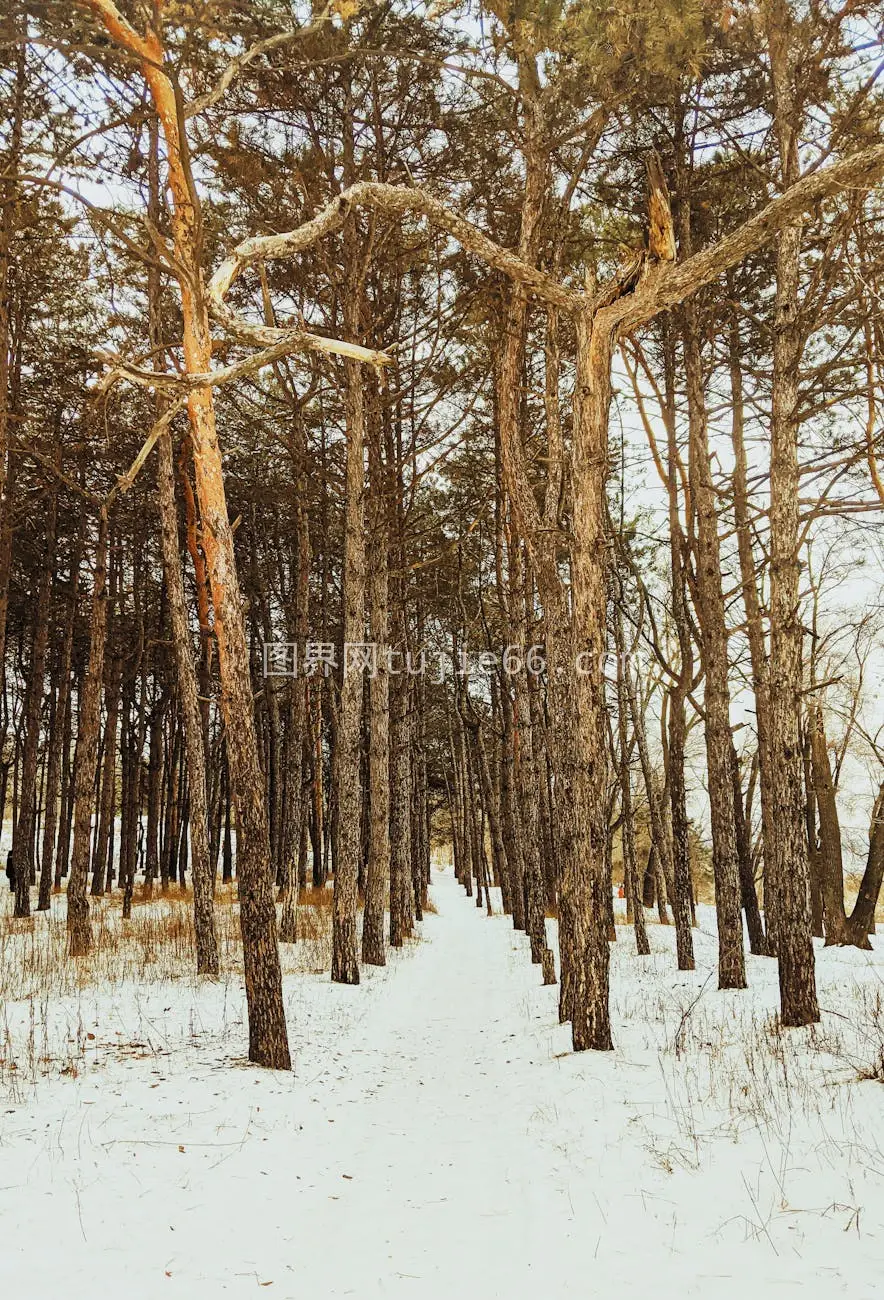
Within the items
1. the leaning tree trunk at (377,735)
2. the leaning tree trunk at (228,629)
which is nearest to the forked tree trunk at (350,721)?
the leaning tree trunk at (377,735)

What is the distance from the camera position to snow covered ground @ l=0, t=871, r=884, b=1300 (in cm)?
324

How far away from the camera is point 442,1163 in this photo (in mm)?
4598

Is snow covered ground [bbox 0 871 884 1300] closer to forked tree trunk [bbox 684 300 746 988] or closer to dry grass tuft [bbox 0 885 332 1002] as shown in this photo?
dry grass tuft [bbox 0 885 332 1002]

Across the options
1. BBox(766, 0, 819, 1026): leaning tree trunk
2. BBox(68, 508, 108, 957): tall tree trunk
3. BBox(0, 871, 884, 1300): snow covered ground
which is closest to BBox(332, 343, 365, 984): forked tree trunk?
BBox(0, 871, 884, 1300): snow covered ground

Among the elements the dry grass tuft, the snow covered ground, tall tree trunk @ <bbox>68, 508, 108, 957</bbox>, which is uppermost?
tall tree trunk @ <bbox>68, 508, 108, 957</bbox>

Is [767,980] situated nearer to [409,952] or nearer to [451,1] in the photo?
[409,952]

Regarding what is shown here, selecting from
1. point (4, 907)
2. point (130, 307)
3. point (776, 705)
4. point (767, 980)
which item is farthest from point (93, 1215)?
point (4, 907)

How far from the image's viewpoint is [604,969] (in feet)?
22.3

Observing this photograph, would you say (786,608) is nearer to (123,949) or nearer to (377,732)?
(377,732)

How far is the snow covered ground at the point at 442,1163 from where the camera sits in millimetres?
3240

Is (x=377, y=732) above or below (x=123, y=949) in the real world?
above

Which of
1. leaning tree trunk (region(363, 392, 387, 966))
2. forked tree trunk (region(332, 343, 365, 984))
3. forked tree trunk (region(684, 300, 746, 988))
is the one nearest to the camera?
forked tree trunk (region(332, 343, 365, 984))

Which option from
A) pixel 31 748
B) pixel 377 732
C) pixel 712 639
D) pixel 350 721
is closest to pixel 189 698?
pixel 350 721

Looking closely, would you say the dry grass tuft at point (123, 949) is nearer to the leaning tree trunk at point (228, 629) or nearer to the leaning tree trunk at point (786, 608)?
the leaning tree trunk at point (228, 629)
